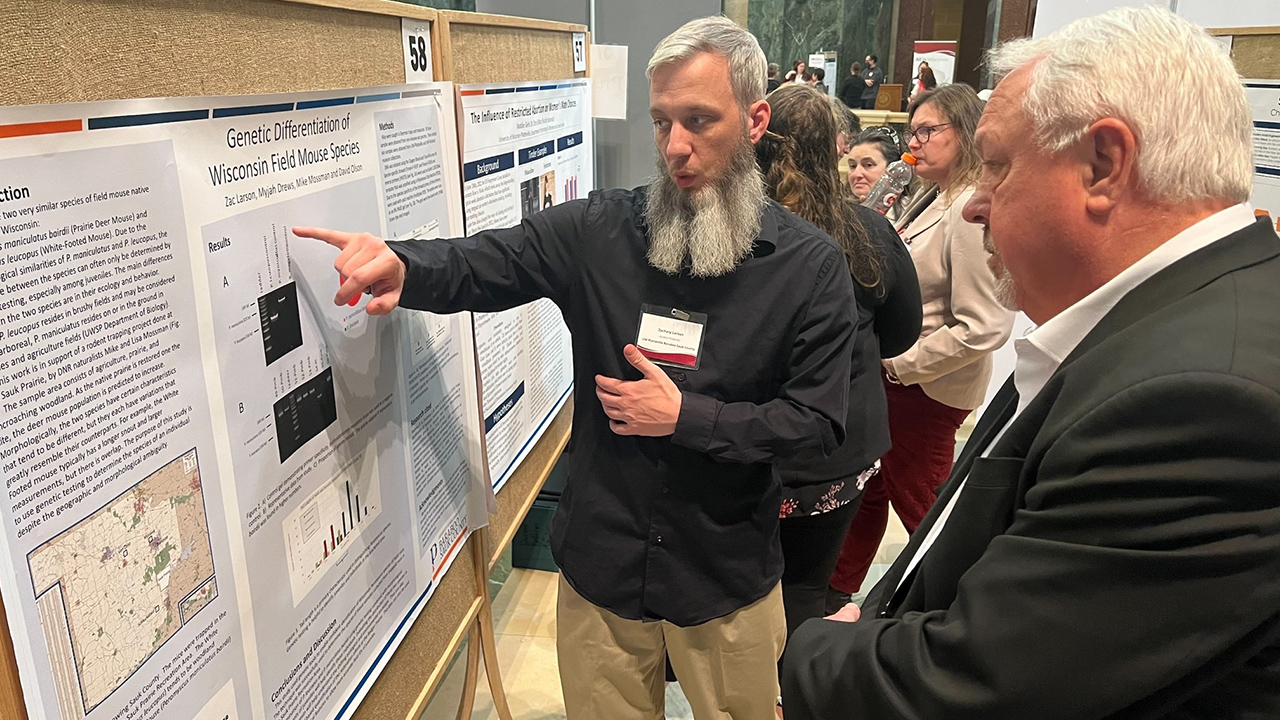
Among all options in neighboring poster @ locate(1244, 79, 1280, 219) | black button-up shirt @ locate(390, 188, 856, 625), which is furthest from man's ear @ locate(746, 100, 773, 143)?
neighboring poster @ locate(1244, 79, 1280, 219)

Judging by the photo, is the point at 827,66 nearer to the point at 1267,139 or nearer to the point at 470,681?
the point at 1267,139

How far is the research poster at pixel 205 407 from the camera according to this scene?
76cm

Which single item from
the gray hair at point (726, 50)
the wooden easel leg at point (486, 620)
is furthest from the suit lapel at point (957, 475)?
the wooden easel leg at point (486, 620)

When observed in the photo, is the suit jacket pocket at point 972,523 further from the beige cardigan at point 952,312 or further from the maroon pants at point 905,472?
the maroon pants at point 905,472

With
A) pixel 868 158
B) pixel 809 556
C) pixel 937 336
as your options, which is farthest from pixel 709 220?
pixel 868 158

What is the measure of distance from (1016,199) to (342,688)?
126 centimetres

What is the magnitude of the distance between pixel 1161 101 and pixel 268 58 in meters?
1.07

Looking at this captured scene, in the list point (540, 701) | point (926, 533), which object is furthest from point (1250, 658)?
point (540, 701)

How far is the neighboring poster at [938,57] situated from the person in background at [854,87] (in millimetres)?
298

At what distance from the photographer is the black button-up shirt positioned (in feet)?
4.95

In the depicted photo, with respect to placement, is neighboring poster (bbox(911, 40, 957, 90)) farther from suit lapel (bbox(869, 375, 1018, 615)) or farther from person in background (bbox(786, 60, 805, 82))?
suit lapel (bbox(869, 375, 1018, 615))

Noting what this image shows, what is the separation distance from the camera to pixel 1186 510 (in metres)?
0.69

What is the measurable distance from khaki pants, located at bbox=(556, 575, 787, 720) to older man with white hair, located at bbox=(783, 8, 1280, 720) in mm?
702

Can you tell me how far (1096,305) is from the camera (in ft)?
2.86
